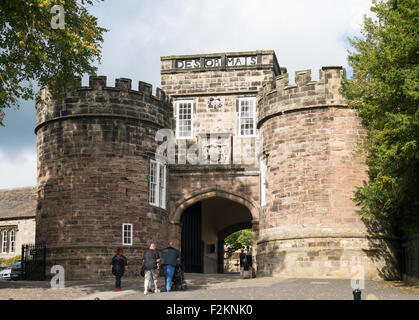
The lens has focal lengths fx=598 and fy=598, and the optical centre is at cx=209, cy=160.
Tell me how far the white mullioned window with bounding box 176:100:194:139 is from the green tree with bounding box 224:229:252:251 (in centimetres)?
2988

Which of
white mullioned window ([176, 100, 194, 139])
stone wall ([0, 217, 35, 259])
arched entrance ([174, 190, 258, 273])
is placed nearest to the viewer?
arched entrance ([174, 190, 258, 273])

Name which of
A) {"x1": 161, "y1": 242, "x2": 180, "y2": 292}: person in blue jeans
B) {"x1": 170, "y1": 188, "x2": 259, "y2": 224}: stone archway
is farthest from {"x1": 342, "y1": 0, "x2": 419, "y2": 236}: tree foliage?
{"x1": 161, "y1": 242, "x2": 180, "y2": 292}: person in blue jeans

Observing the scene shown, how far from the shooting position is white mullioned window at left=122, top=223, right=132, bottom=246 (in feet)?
78.9

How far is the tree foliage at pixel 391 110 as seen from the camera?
17391 millimetres

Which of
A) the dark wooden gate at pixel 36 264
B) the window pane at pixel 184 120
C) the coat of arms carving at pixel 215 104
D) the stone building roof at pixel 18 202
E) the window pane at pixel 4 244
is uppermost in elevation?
the coat of arms carving at pixel 215 104

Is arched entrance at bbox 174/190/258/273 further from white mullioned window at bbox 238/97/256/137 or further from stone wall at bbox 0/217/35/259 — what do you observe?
stone wall at bbox 0/217/35/259

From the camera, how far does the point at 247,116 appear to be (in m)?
28.0

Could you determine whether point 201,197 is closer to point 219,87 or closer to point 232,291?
point 219,87

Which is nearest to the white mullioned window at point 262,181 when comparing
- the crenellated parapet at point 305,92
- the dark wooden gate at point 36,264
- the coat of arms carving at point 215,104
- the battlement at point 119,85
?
the crenellated parapet at point 305,92

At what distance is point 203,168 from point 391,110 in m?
10.3

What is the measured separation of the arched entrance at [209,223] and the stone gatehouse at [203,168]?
0.11m

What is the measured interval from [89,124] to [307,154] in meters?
8.91

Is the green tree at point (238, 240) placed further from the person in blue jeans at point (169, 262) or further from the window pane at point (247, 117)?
the person in blue jeans at point (169, 262)
